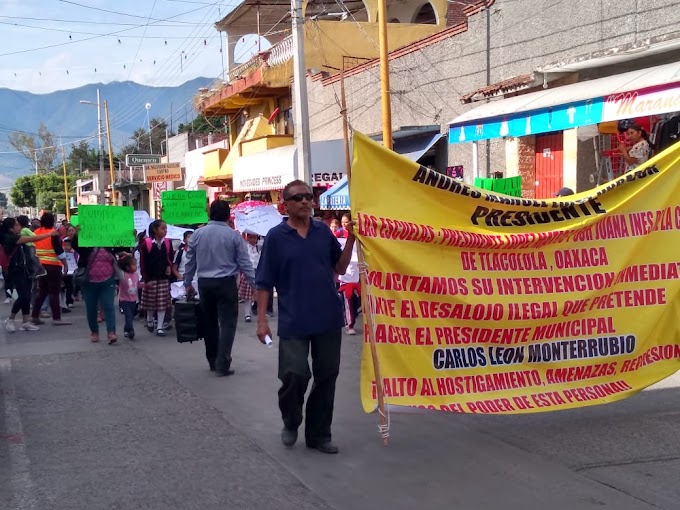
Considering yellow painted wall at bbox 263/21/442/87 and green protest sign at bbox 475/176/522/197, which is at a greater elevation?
yellow painted wall at bbox 263/21/442/87

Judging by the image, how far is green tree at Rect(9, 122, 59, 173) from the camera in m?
102

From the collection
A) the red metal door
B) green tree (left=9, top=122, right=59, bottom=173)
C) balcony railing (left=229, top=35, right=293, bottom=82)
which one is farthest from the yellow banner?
green tree (left=9, top=122, right=59, bottom=173)

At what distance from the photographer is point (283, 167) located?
24531 mm

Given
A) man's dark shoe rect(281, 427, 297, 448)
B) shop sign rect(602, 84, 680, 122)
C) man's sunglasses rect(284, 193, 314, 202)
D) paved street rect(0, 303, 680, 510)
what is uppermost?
shop sign rect(602, 84, 680, 122)

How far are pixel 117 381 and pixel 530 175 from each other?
33.0 ft

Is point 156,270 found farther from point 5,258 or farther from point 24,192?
point 24,192

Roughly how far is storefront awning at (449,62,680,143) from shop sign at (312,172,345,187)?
716 cm

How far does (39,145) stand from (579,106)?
104866mm

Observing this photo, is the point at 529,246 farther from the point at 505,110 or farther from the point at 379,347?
the point at 505,110

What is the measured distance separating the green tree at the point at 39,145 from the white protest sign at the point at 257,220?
90.8 m

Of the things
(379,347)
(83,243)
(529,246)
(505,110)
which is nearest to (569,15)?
(505,110)

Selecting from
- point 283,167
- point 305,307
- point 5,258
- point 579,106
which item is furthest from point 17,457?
point 283,167

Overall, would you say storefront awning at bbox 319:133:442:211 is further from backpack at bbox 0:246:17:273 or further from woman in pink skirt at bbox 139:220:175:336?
backpack at bbox 0:246:17:273

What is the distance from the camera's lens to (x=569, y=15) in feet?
47.8
